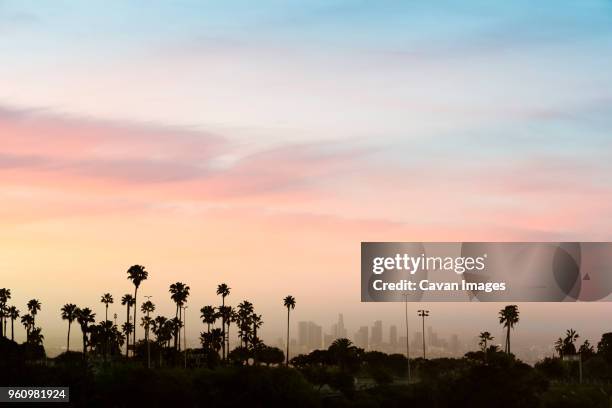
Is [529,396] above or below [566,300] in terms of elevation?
below

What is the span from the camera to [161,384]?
367ft

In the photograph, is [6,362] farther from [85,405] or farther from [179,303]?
[179,303]

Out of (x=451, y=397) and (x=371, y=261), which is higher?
(x=371, y=261)

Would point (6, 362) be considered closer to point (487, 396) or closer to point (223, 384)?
point (223, 384)

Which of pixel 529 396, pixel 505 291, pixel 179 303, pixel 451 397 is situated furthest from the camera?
pixel 179 303

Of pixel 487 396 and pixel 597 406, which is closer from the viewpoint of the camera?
pixel 487 396

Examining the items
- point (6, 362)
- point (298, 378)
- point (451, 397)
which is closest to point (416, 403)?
point (451, 397)

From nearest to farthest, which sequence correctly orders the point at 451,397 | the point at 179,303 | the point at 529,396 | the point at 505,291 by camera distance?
the point at 505,291, the point at 529,396, the point at 451,397, the point at 179,303

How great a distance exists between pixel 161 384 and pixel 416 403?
34.2 metres

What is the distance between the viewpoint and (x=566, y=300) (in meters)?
84.4

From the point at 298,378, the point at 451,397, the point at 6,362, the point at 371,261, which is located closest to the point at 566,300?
the point at 371,261

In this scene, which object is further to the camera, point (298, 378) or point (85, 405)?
point (298, 378)

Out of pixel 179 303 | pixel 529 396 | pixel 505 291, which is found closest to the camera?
pixel 505 291

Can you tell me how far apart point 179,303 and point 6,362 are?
77.0m
